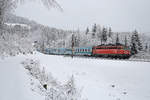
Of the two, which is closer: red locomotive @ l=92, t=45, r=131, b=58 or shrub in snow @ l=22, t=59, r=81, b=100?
shrub in snow @ l=22, t=59, r=81, b=100

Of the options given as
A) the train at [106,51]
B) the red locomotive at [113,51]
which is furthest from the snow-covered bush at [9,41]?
the red locomotive at [113,51]

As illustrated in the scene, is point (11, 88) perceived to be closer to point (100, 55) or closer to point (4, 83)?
point (4, 83)

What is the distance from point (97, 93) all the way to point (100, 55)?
1686 centimetres

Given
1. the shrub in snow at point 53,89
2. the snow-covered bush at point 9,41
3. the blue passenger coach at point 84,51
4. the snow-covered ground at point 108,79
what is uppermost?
the snow-covered bush at point 9,41

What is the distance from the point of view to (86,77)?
15.5 meters

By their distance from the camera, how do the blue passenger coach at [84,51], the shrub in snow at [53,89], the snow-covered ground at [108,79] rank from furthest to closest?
the blue passenger coach at [84,51] < the snow-covered ground at [108,79] < the shrub in snow at [53,89]

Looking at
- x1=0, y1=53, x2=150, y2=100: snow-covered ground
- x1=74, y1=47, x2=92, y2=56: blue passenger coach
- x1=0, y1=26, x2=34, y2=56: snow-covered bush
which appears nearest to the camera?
x1=0, y1=26, x2=34, y2=56: snow-covered bush

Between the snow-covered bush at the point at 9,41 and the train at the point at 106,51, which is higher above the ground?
the snow-covered bush at the point at 9,41

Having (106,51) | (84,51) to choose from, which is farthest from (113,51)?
(84,51)

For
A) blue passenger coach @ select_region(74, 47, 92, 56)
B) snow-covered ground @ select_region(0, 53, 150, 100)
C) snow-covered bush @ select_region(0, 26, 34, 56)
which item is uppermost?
snow-covered bush @ select_region(0, 26, 34, 56)

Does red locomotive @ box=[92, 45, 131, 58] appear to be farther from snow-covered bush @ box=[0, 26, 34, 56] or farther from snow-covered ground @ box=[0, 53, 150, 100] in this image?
snow-covered bush @ box=[0, 26, 34, 56]

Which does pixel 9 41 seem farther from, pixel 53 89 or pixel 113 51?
pixel 113 51

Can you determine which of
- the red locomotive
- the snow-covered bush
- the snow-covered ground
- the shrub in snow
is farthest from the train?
the shrub in snow

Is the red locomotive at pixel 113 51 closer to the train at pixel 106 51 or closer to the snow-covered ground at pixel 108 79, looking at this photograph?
the train at pixel 106 51
